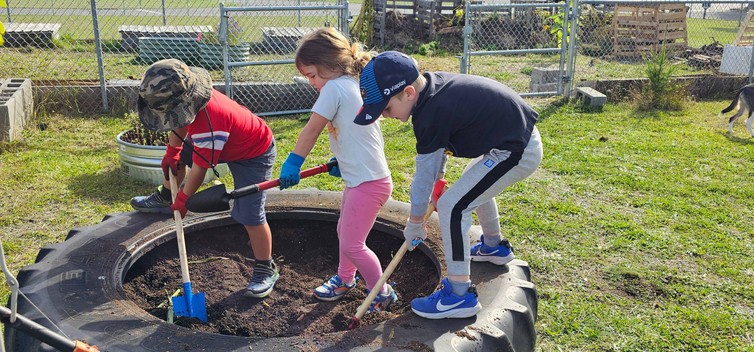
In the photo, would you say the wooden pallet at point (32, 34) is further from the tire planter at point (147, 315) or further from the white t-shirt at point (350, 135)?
the white t-shirt at point (350, 135)

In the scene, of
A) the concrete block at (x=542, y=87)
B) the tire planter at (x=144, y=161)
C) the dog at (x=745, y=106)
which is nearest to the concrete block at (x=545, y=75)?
the concrete block at (x=542, y=87)

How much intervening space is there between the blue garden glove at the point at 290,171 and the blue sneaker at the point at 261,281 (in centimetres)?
77

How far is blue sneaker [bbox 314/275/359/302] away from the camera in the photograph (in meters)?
3.61

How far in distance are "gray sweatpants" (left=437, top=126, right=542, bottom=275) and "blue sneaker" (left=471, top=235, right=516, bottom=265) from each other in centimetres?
47

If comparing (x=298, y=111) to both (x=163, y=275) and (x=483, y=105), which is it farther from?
(x=483, y=105)

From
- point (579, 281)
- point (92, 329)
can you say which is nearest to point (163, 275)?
point (92, 329)

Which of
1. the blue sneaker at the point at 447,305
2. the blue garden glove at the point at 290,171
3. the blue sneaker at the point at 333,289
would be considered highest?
the blue garden glove at the point at 290,171

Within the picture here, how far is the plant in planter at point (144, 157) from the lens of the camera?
5590 mm

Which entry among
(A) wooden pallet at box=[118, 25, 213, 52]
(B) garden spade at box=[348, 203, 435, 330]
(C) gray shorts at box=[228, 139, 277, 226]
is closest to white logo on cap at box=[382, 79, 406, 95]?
(B) garden spade at box=[348, 203, 435, 330]

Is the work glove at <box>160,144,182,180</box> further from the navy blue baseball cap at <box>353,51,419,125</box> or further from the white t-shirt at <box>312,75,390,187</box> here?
the navy blue baseball cap at <box>353,51,419,125</box>

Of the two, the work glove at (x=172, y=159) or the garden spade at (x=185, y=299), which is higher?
the work glove at (x=172, y=159)

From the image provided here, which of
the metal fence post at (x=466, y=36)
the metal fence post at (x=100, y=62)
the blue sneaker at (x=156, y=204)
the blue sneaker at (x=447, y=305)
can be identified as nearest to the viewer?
the blue sneaker at (x=447, y=305)

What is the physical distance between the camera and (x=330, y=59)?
3.14 m

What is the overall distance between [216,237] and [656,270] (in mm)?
2678
